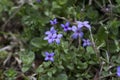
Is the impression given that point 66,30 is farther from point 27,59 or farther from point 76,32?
point 27,59

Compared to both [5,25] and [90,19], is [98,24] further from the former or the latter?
[5,25]

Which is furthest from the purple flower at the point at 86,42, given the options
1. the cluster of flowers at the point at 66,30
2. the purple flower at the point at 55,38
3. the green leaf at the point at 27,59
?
the green leaf at the point at 27,59

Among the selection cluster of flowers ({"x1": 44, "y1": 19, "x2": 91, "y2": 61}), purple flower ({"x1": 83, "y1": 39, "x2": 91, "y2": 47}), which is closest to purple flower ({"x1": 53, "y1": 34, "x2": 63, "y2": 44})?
cluster of flowers ({"x1": 44, "y1": 19, "x2": 91, "y2": 61})

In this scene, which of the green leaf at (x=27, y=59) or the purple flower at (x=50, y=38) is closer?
the purple flower at (x=50, y=38)

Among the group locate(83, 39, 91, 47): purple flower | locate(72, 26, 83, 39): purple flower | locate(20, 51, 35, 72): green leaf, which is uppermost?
locate(72, 26, 83, 39): purple flower

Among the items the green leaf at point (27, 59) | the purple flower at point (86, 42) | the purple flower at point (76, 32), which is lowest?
the green leaf at point (27, 59)

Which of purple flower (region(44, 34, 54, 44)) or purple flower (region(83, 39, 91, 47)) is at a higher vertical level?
purple flower (region(44, 34, 54, 44))

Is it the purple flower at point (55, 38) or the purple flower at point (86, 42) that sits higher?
the purple flower at point (55, 38)

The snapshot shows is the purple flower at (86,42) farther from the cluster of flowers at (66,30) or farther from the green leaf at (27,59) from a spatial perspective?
the green leaf at (27,59)

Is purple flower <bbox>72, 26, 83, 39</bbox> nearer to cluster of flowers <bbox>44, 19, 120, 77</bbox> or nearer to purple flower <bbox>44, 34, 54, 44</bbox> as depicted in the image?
cluster of flowers <bbox>44, 19, 120, 77</bbox>

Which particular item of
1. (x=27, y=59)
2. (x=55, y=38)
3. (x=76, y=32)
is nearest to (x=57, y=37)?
(x=55, y=38)

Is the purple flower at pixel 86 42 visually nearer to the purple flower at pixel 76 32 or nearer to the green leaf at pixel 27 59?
the purple flower at pixel 76 32
